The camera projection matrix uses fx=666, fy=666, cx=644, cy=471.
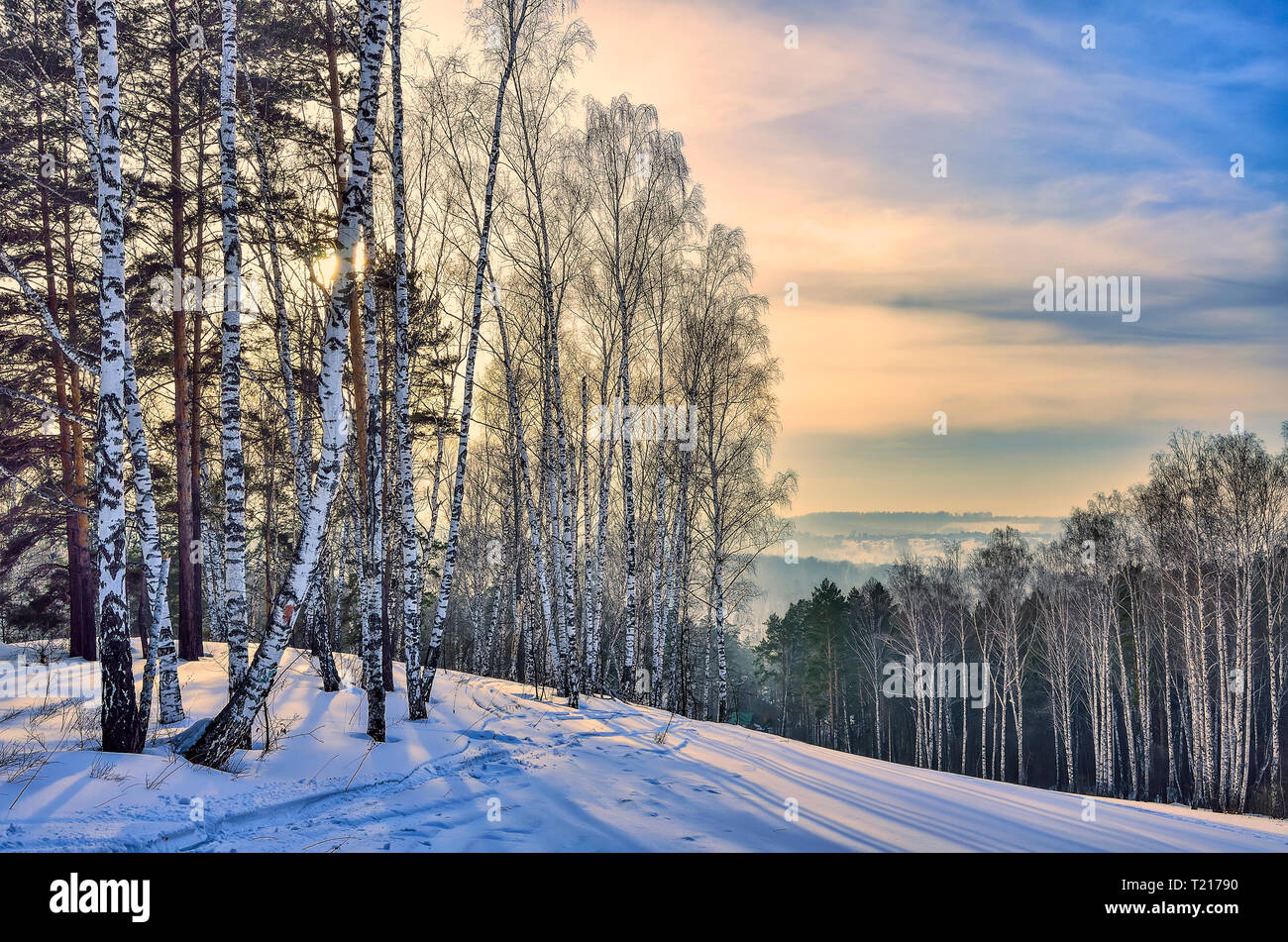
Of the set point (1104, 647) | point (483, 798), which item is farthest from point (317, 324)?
point (1104, 647)

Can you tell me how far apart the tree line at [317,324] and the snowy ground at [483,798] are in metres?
0.72

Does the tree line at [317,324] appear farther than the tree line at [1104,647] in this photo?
No

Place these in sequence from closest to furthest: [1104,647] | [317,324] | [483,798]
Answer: [483,798]
[317,324]
[1104,647]

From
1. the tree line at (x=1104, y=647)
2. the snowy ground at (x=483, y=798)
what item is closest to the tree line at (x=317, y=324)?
the snowy ground at (x=483, y=798)

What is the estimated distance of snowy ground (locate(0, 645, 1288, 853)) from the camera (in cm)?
435

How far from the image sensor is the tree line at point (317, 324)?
6.20 metres

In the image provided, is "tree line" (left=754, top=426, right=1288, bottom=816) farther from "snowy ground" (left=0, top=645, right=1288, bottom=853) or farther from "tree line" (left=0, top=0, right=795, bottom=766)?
"snowy ground" (left=0, top=645, right=1288, bottom=853)

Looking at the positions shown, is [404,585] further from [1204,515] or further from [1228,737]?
[1228,737]

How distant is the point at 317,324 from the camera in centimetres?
1042

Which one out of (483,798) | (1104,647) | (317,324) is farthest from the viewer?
(1104,647)

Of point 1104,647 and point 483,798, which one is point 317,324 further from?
point 1104,647

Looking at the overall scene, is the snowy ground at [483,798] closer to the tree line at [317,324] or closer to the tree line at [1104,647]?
the tree line at [317,324]

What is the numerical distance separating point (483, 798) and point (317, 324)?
7.92 meters
